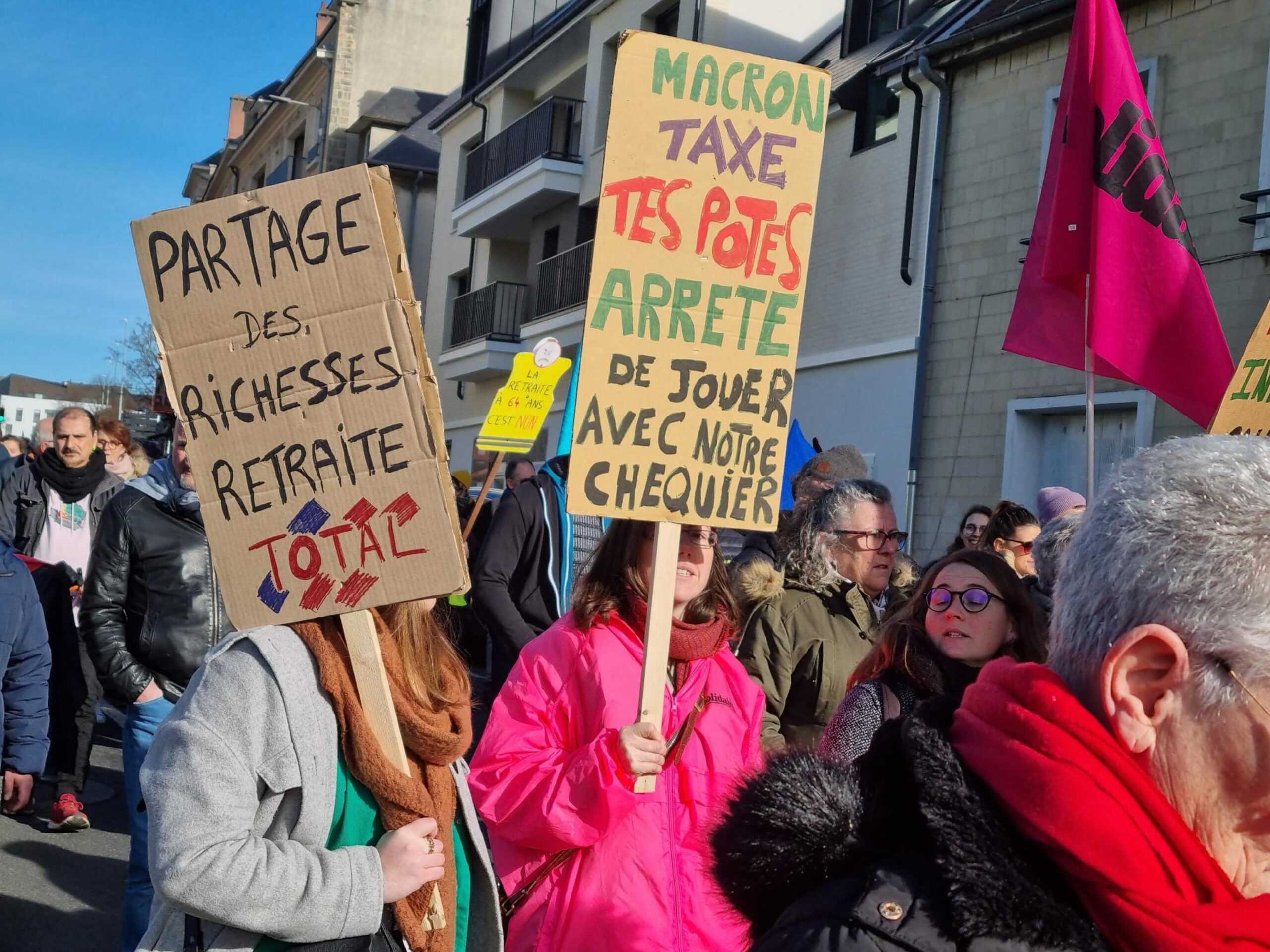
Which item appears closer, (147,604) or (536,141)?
(147,604)

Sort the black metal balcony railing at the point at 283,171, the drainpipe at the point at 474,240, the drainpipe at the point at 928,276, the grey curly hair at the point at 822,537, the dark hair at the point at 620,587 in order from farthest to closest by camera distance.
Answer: the black metal balcony railing at the point at 283,171 < the drainpipe at the point at 474,240 < the drainpipe at the point at 928,276 < the grey curly hair at the point at 822,537 < the dark hair at the point at 620,587

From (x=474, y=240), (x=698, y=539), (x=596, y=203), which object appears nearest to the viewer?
Answer: (x=698, y=539)

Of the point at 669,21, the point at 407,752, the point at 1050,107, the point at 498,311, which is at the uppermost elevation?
the point at 669,21

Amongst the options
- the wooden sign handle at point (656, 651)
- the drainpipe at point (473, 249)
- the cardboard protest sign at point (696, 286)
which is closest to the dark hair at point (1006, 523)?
the cardboard protest sign at point (696, 286)

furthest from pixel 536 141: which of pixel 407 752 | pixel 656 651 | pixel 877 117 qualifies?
pixel 407 752

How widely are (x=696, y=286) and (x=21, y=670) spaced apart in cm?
277

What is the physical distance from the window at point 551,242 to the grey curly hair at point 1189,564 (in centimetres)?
2315

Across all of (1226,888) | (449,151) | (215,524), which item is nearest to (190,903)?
(215,524)

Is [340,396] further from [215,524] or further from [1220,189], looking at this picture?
[1220,189]

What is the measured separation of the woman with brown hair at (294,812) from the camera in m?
2.36

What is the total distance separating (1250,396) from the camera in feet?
15.2

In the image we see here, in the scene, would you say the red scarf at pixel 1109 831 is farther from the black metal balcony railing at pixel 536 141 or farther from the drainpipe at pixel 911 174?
the black metal balcony railing at pixel 536 141

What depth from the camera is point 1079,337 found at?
519cm

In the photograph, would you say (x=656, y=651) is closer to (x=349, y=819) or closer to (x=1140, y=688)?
(x=349, y=819)
